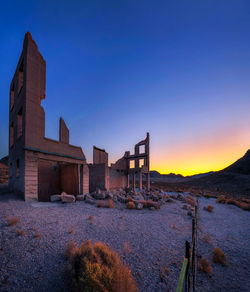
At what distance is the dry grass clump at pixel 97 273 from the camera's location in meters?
2.71

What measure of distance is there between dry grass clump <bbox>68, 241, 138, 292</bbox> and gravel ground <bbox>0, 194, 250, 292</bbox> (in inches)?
14.2

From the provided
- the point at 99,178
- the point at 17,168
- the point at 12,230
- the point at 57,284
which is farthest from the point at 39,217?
the point at 99,178

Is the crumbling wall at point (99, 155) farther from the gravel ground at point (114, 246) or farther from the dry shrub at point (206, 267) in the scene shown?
the dry shrub at point (206, 267)

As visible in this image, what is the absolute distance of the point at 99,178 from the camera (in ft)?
46.0

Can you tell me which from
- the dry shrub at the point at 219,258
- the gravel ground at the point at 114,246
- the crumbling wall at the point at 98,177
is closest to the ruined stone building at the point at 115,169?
the crumbling wall at the point at 98,177

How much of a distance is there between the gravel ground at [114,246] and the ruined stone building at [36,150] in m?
2.19

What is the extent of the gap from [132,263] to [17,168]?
991 centimetres

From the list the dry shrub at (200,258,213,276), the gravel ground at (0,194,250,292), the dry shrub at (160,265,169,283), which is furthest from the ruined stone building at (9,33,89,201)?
the dry shrub at (200,258,213,276)

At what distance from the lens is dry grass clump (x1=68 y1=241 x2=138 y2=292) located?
8.89ft

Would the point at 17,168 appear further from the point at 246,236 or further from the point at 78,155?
the point at 246,236

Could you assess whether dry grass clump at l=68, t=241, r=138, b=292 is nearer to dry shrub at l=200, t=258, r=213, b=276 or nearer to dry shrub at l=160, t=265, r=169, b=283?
dry shrub at l=160, t=265, r=169, b=283

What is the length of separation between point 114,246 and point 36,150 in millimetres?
7287

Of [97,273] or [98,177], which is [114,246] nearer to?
[97,273]

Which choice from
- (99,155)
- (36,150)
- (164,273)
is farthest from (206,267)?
(99,155)
